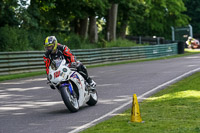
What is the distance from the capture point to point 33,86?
15766 millimetres

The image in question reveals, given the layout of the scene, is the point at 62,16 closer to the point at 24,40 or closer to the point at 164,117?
the point at 24,40

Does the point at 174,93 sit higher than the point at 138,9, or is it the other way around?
the point at 138,9

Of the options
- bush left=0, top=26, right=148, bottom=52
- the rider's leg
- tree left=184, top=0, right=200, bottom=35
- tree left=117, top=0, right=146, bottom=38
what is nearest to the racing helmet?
the rider's leg

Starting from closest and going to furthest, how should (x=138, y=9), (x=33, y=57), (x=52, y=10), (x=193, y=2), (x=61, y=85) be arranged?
(x=61, y=85)
(x=33, y=57)
(x=52, y=10)
(x=138, y=9)
(x=193, y=2)

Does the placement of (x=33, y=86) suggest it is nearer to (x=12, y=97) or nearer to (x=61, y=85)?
(x=12, y=97)

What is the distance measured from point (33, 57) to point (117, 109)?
47.0ft

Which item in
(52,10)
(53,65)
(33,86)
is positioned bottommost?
(33,86)

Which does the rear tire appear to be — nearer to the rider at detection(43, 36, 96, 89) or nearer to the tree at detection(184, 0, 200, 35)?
the rider at detection(43, 36, 96, 89)

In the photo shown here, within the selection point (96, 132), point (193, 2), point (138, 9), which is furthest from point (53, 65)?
point (193, 2)

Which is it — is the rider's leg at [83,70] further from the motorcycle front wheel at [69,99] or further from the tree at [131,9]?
the tree at [131,9]

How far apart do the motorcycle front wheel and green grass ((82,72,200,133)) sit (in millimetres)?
1143

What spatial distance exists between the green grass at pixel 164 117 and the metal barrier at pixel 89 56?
36.5 ft

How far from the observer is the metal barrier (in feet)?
71.9

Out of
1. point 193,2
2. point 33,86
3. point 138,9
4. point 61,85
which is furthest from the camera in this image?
point 193,2
